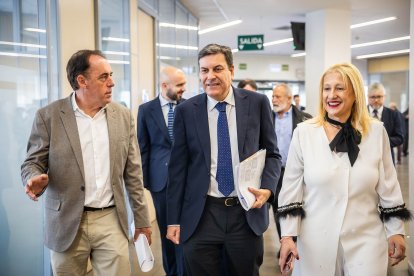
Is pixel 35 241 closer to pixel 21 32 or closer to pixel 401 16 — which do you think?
pixel 21 32

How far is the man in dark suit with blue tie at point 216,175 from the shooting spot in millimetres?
2369

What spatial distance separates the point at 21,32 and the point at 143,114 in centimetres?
119

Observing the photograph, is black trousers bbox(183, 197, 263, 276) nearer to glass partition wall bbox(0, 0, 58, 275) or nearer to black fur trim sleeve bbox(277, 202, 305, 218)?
black fur trim sleeve bbox(277, 202, 305, 218)

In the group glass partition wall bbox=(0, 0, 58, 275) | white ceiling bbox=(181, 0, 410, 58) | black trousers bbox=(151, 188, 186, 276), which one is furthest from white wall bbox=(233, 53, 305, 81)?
glass partition wall bbox=(0, 0, 58, 275)

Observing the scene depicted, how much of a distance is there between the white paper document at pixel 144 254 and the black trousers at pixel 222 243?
0.20 meters

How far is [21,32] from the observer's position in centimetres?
333

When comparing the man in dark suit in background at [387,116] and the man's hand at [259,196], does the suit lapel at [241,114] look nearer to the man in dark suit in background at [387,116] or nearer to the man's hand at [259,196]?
the man's hand at [259,196]

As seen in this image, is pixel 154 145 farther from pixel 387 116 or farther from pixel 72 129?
pixel 387 116

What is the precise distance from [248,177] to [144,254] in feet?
2.45

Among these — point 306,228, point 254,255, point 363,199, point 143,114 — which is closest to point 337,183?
point 363,199

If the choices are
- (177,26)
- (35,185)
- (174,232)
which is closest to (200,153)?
(174,232)

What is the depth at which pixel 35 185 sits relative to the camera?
2.12 m

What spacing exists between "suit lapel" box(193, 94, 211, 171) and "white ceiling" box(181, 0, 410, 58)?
6.80 metres

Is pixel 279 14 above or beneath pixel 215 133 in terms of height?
above
